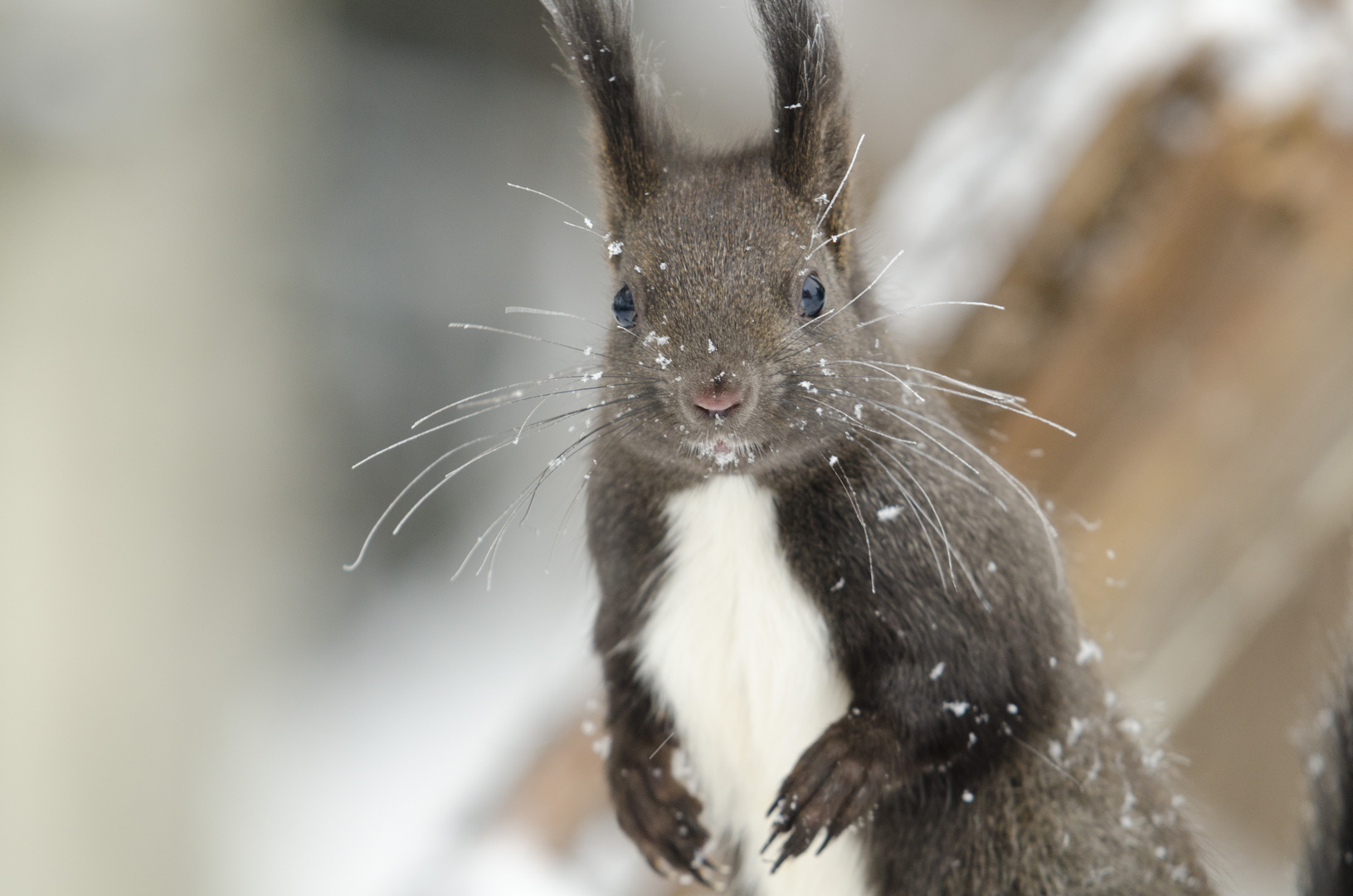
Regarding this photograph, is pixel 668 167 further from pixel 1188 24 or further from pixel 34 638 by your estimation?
pixel 34 638

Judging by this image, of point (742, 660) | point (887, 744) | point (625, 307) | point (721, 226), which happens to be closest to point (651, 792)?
point (742, 660)

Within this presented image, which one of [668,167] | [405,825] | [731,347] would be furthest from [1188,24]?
[405,825]

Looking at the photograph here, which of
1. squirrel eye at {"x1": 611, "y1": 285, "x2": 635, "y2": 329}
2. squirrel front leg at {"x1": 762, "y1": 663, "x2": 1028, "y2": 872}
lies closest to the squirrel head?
squirrel eye at {"x1": 611, "y1": 285, "x2": 635, "y2": 329}

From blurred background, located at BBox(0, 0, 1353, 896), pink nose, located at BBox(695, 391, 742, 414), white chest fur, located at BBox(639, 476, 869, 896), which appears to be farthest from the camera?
blurred background, located at BBox(0, 0, 1353, 896)

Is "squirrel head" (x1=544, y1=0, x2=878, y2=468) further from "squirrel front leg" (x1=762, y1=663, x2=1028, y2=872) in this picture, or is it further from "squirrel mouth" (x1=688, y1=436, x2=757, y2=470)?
"squirrel front leg" (x1=762, y1=663, x2=1028, y2=872)

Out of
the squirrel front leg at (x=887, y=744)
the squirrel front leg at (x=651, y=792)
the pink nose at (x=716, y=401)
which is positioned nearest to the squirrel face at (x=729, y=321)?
the pink nose at (x=716, y=401)

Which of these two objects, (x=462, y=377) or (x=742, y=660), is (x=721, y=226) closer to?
(x=742, y=660)
